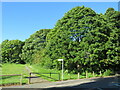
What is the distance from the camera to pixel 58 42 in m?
18.2

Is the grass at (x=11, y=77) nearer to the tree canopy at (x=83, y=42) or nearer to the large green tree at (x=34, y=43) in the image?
the tree canopy at (x=83, y=42)

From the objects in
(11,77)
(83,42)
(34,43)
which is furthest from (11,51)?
(83,42)

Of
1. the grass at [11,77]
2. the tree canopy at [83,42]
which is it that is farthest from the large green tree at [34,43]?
the tree canopy at [83,42]

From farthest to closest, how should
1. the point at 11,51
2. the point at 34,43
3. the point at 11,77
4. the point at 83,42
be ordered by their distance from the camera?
1. the point at 11,51
2. the point at 34,43
3. the point at 83,42
4. the point at 11,77

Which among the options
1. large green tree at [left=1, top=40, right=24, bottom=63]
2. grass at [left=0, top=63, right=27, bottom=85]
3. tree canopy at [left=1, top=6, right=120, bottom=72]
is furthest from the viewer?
large green tree at [left=1, top=40, right=24, bottom=63]

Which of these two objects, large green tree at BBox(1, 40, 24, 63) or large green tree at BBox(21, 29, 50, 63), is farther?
large green tree at BBox(1, 40, 24, 63)

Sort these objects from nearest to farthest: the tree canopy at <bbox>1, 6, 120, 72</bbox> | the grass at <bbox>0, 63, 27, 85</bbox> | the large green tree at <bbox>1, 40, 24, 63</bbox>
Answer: the grass at <bbox>0, 63, 27, 85</bbox> → the tree canopy at <bbox>1, 6, 120, 72</bbox> → the large green tree at <bbox>1, 40, 24, 63</bbox>

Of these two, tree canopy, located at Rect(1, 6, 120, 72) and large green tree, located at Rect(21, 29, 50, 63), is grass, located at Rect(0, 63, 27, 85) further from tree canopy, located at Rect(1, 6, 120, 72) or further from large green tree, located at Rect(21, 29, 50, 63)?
large green tree, located at Rect(21, 29, 50, 63)

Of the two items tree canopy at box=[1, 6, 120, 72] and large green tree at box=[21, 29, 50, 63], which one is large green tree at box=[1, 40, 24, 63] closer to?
large green tree at box=[21, 29, 50, 63]

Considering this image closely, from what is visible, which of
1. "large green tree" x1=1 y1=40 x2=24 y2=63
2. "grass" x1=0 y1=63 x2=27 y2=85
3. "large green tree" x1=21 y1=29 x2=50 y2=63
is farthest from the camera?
"large green tree" x1=1 y1=40 x2=24 y2=63

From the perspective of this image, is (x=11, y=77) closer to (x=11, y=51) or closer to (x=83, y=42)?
(x=83, y=42)

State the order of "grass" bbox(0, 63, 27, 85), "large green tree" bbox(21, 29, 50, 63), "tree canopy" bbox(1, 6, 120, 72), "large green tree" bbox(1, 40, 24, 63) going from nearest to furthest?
1. "grass" bbox(0, 63, 27, 85)
2. "tree canopy" bbox(1, 6, 120, 72)
3. "large green tree" bbox(21, 29, 50, 63)
4. "large green tree" bbox(1, 40, 24, 63)

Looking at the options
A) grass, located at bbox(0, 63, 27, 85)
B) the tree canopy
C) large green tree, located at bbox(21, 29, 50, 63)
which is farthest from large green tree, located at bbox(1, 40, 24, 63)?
the tree canopy

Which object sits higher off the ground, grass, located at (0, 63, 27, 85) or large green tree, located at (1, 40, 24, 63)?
large green tree, located at (1, 40, 24, 63)
